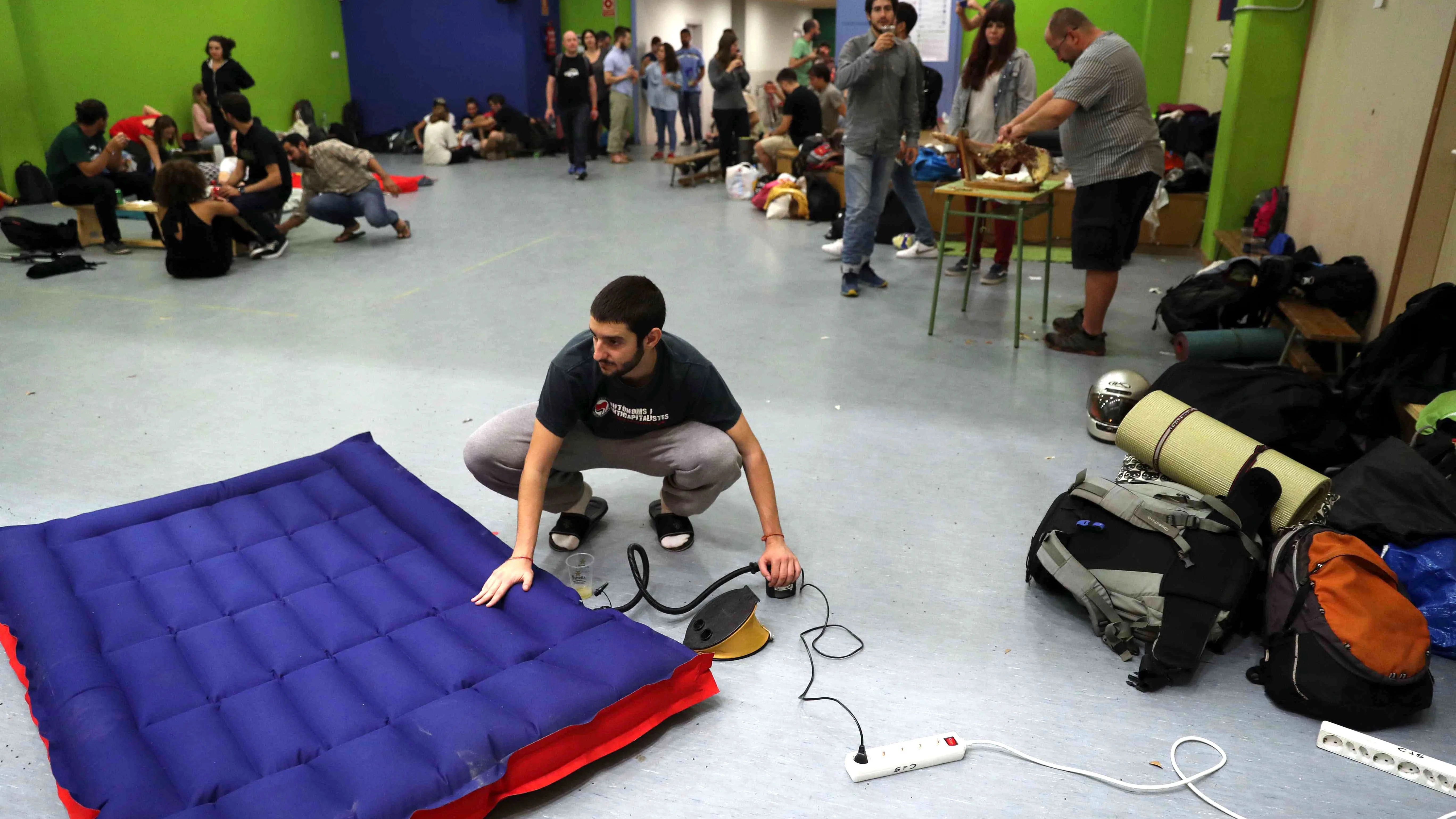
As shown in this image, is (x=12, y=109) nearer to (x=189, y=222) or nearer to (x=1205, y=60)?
(x=189, y=222)

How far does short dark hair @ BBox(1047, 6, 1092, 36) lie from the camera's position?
4.03 meters

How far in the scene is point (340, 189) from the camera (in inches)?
265

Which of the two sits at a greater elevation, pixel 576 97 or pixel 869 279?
pixel 576 97

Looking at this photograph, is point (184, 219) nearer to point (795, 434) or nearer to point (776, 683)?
point (795, 434)

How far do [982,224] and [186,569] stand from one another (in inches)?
198

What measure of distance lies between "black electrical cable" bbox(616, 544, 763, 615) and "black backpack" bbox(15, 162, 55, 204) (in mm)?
8487

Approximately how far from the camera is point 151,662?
6.56ft

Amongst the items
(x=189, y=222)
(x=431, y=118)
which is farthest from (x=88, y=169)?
(x=431, y=118)

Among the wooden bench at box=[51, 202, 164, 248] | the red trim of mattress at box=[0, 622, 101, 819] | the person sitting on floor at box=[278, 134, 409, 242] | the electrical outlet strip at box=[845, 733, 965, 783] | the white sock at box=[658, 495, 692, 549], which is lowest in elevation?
the electrical outlet strip at box=[845, 733, 965, 783]

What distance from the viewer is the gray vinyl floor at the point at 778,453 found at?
190 centimetres

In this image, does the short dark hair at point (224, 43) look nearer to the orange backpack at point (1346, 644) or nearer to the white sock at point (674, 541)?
the white sock at point (674, 541)

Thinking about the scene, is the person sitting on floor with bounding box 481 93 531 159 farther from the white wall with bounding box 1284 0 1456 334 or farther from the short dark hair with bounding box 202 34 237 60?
the white wall with bounding box 1284 0 1456 334

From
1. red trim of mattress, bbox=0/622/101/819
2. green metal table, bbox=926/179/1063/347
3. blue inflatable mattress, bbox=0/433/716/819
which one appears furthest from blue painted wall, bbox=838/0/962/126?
red trim of mattress, bbox=0/622/101/819

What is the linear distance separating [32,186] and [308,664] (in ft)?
28.4
